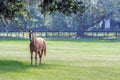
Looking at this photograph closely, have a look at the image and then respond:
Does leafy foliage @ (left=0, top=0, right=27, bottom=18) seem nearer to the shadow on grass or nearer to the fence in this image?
the shadow on grass

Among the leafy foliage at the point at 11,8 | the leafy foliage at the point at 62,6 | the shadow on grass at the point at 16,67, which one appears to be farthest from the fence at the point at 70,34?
the shadow on grass at the point at 16,67

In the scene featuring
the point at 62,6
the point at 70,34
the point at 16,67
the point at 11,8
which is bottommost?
the point at 70,34

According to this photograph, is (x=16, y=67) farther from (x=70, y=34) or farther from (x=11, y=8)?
(x=70, y=34)

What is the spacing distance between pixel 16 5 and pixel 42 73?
8.75 meters

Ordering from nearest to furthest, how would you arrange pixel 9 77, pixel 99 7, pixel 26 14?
pixel 9 77
pixel 26 14
pixel 99 7

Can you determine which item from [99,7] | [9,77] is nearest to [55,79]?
[9,77]

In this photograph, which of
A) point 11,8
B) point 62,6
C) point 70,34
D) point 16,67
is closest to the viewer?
point 16,67

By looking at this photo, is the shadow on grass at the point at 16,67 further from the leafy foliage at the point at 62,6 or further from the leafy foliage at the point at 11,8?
the leafy foliage at the point at 11,8

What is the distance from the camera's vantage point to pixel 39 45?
24016 millimetres

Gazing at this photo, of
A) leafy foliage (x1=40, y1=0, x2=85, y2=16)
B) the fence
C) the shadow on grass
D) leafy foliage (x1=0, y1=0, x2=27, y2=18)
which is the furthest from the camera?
the fence

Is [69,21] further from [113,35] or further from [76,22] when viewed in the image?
[113,35]

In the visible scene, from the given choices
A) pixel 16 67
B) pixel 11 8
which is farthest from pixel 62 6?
pixel 16 67

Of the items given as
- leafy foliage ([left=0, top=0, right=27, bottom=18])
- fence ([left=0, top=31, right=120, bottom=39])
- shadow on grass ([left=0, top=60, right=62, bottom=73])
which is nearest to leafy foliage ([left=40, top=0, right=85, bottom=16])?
leafy foliage ([left=0, top=0, right=27, bottom=18])

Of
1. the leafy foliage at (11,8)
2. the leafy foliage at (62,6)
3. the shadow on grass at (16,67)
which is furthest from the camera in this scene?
the leafy foliage at (11,8)
